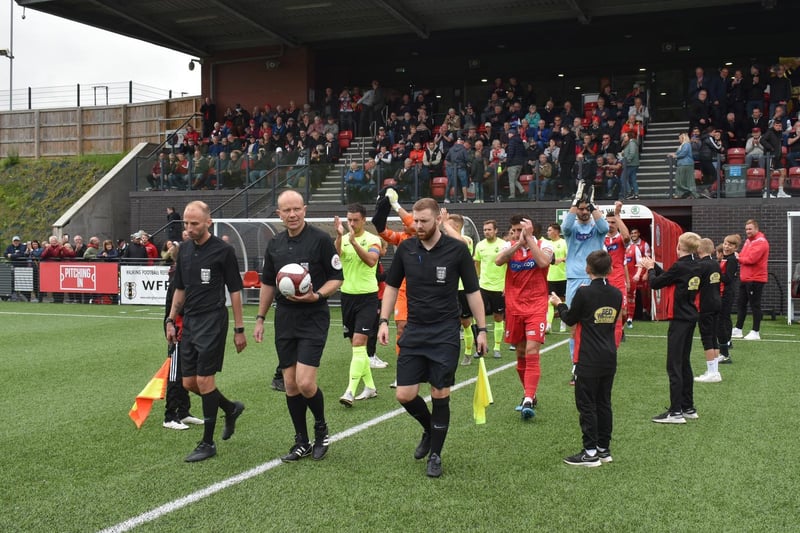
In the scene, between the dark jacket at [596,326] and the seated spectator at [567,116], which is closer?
the dark jacket at [596,326]

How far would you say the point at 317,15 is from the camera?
28.3m

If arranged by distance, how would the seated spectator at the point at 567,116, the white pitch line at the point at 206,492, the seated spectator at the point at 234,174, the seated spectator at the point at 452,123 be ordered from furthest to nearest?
1. the seated spectator at the point at 234,174
2. the seated spectator at the point at 452,123
3. the seated spectator at the point at 567,116
4. the white pitch line at the point at 206,492

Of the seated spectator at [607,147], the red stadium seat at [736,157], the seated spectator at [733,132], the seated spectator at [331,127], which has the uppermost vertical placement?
the seated spectator at [331,127]

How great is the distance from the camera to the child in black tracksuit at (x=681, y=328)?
7.93m

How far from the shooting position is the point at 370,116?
92.9 feet

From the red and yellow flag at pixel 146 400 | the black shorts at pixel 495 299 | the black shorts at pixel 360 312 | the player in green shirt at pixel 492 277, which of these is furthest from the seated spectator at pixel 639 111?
the red and yellow flag at pixel 146 400

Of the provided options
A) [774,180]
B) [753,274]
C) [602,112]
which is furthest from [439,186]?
[753,274]

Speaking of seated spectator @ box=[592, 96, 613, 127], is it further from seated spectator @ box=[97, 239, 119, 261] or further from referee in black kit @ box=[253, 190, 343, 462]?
referee in black kit @ box=[253, 190, 343, 462]

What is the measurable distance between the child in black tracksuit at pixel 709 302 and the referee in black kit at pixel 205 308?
459cm

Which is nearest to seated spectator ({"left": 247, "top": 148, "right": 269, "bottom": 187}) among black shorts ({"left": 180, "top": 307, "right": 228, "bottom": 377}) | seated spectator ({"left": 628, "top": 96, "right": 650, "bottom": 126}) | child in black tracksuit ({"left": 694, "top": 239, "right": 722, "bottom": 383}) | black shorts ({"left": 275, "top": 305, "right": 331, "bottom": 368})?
seated spectator ({"left": 628, "top": 96, "right": 650, "bottom": 126})

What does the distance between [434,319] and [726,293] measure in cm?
775

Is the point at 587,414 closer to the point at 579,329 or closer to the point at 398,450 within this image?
the point at 579,329

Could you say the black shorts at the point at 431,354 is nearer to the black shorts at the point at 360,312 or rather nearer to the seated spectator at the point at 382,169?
the black shorts at the point at 360,312

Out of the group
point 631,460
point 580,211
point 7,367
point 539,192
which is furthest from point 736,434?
point 539,192
